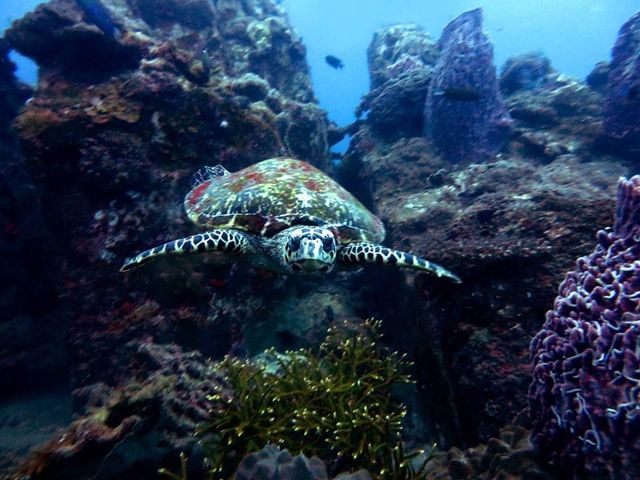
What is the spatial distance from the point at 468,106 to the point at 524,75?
578cm

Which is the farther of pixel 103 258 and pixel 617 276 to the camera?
pixel 103 258

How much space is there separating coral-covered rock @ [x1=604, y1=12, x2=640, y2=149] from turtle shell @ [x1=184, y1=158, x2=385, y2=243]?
24.5 feet

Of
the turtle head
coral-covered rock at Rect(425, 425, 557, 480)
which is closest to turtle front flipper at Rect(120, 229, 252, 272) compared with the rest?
the turtle head

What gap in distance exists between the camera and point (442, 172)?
9344mm

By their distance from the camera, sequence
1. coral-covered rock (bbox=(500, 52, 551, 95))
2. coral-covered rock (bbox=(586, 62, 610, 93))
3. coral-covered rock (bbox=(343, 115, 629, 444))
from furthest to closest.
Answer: coral-covered rock (bbox=(500, 52, 551, 95)) < coral-covered rock (bbox=(586, 62, 610, 93)) < coral-covered rock (bbox=(343, 115, 629, 444))

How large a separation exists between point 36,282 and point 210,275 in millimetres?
4384

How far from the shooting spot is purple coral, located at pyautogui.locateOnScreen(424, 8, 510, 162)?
34.6ft

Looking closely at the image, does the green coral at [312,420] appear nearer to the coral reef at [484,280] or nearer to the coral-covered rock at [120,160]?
the coral reef at [484,280]

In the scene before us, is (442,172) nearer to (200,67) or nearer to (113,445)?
(200,67)

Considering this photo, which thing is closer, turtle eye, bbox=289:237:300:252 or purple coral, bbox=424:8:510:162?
turtle eye, bbox=289:237:300:252

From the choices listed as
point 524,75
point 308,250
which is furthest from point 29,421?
point 524,75

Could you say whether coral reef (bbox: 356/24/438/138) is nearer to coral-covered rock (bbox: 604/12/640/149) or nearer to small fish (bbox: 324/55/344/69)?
small fish (bbox: 324/55/344/69)

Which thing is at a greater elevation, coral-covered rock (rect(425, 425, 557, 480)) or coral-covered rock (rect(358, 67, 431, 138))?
coral-covered rock (rect(358, 67, 431, 138))

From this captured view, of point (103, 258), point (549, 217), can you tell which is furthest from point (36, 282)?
point (549, 217)
